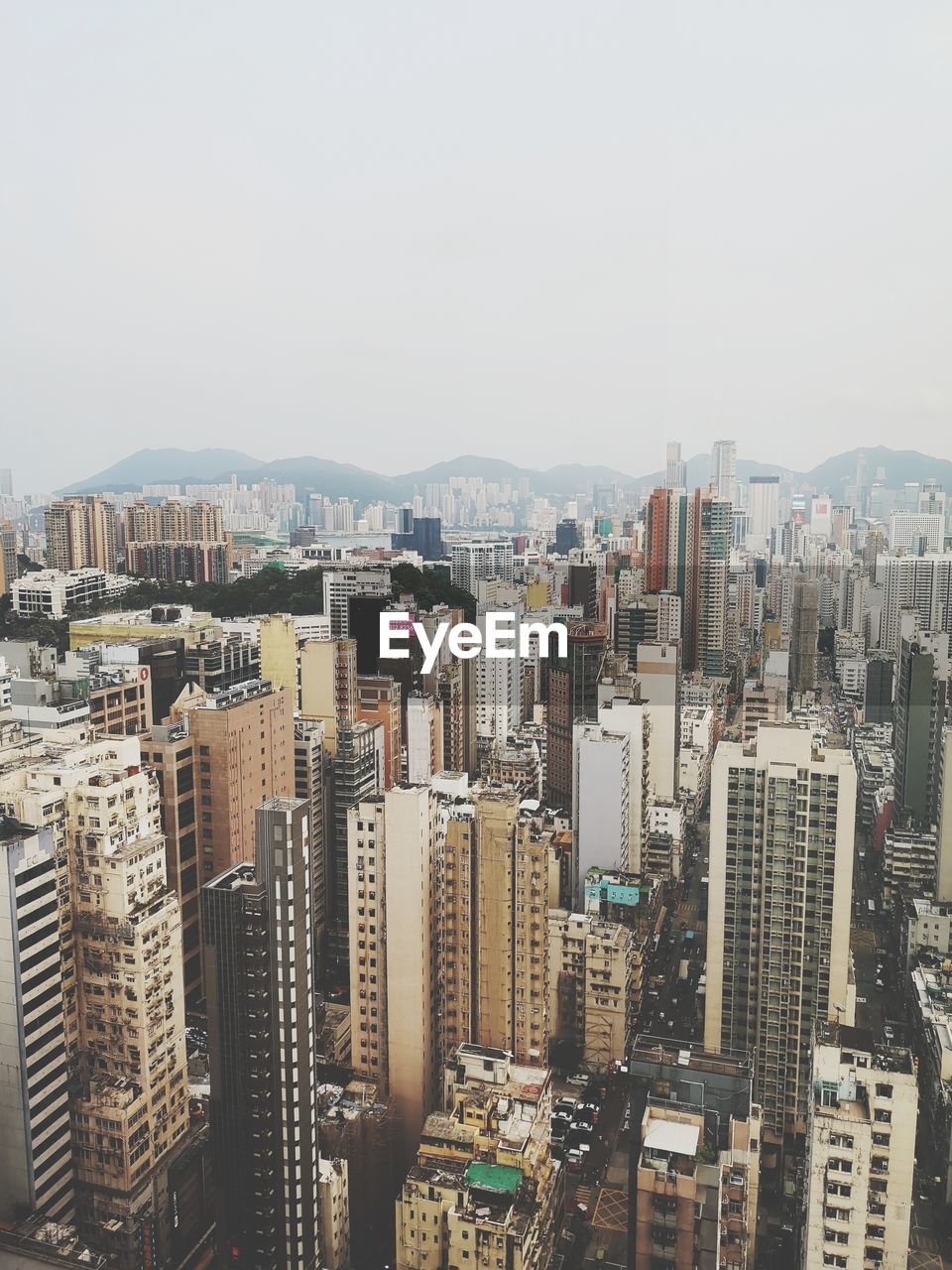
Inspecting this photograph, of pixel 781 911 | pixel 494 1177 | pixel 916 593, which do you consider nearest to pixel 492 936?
pixel 494 1177

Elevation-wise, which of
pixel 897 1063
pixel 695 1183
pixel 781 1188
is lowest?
pixel 781 1188

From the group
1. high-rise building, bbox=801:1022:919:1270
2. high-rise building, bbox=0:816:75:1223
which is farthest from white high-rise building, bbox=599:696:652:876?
high-rise building, bbox=0:816:75:1223

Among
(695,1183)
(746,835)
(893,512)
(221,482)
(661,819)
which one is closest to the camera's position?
(695,1183)

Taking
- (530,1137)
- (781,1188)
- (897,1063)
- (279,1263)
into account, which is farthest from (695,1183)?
(781,1188)

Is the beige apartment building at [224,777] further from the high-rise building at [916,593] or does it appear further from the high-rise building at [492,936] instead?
the high-rise building at [916,593]

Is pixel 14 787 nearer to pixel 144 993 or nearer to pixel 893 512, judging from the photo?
pixel 144 993

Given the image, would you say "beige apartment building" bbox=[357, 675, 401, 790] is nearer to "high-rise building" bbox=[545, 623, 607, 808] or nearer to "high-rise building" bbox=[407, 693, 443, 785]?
"high-rise building" bbox=[407, 693, 443, 785]

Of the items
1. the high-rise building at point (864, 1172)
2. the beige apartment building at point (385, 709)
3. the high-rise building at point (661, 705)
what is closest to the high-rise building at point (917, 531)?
the high-rise building at point (864, 1172)
